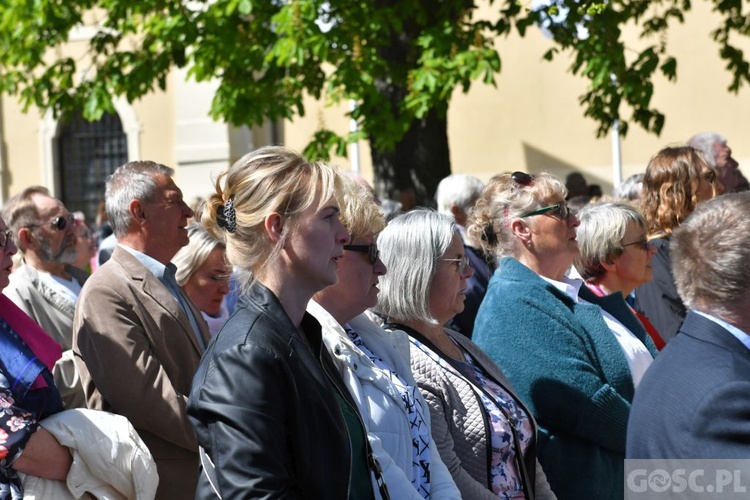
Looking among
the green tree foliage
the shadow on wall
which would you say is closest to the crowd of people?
the green tree foliage

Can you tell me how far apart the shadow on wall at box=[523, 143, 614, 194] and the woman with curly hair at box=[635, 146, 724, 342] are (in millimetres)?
11060

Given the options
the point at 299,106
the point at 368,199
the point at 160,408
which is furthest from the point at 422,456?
the point at 299,106

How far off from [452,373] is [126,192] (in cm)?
166

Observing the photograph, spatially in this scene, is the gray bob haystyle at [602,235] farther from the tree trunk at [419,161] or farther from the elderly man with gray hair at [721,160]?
the tree trunk at [419,161]

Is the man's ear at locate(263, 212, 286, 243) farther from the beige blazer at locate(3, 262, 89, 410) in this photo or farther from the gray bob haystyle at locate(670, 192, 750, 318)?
the beige blazer at locate(3, 262, 89, 410)

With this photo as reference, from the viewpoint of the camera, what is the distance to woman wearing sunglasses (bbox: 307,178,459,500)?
126 inches

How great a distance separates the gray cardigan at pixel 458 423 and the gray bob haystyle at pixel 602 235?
5.05 feet

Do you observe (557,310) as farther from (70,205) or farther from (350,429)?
(70,205)

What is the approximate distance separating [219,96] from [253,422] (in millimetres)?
7516

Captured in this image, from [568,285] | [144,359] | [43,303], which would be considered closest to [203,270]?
[43,303]

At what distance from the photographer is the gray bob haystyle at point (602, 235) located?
16.8ft

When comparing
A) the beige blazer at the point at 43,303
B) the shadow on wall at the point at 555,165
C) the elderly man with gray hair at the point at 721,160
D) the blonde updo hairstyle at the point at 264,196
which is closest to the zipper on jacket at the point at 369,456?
the blonde updo hairstyle at the point at 264,196

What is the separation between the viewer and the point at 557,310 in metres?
4.30

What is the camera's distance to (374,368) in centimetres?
332
